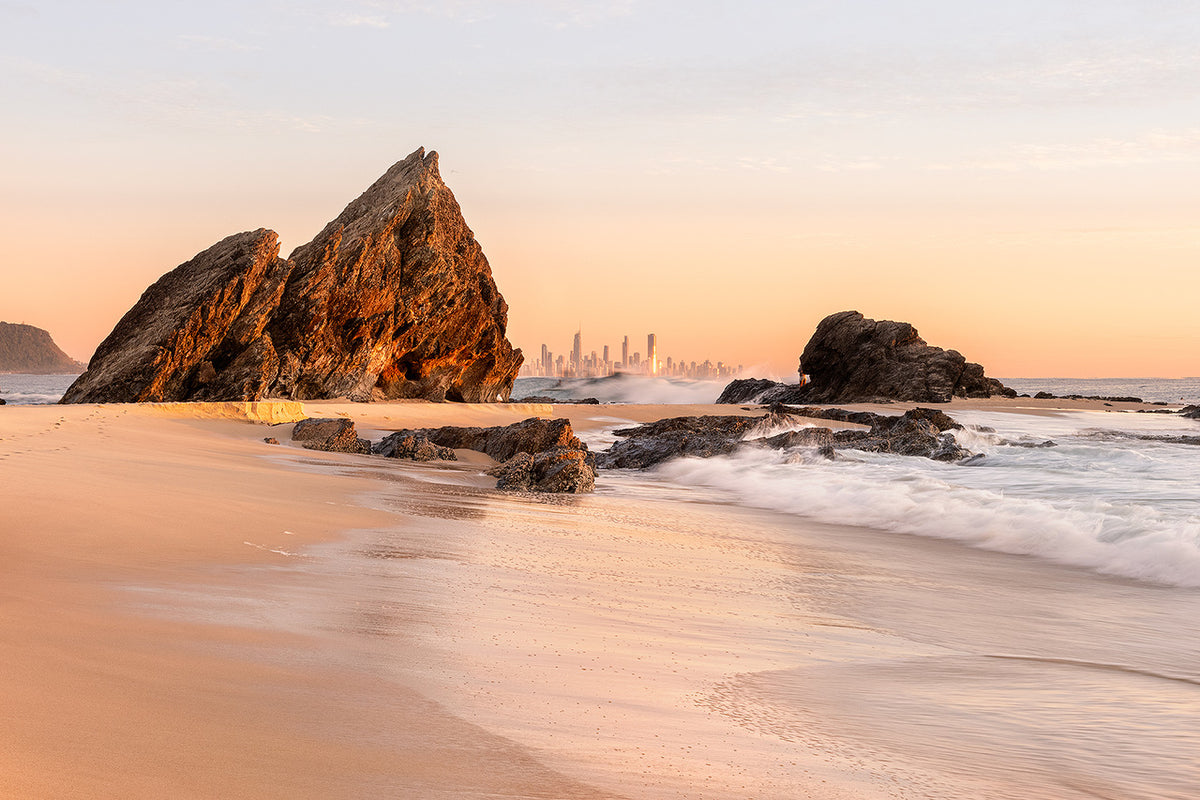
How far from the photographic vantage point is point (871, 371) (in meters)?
49.6

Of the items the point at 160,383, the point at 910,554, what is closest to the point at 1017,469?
the point at 910,554

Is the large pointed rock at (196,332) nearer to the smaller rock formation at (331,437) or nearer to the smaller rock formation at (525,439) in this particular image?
the smaller rock formation at (331,437)

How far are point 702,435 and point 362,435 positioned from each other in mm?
7455

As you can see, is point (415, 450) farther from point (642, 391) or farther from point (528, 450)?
point (642, 391)

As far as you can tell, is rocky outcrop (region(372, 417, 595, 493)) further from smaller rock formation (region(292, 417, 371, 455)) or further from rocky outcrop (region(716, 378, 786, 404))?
rocky outcrop (region(716, 378, 786, 404))

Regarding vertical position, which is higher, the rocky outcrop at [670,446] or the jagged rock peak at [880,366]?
the jagged rock peak at [880,366]

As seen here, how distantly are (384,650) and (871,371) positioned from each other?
48.7 meters

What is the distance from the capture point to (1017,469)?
14.0 metres

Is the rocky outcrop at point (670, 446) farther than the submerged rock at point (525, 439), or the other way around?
the rocky outcrop at point (670, 446)

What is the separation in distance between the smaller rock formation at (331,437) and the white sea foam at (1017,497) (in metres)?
5.01

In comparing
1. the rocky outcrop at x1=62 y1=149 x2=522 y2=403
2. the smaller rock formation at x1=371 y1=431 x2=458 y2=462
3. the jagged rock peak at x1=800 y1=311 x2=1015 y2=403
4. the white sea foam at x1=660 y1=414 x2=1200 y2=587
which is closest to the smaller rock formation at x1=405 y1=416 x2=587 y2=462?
the smaller rock formation at x1=371 y1=431 x2=458 y2=462

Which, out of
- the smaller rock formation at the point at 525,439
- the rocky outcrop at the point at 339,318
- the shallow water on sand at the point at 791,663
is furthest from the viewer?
the rocky outcrop at the point at 339,318

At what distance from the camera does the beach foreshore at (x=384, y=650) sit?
225 cm

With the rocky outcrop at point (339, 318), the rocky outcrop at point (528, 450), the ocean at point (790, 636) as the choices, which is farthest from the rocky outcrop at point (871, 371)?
the ocean at point (790, 636)
